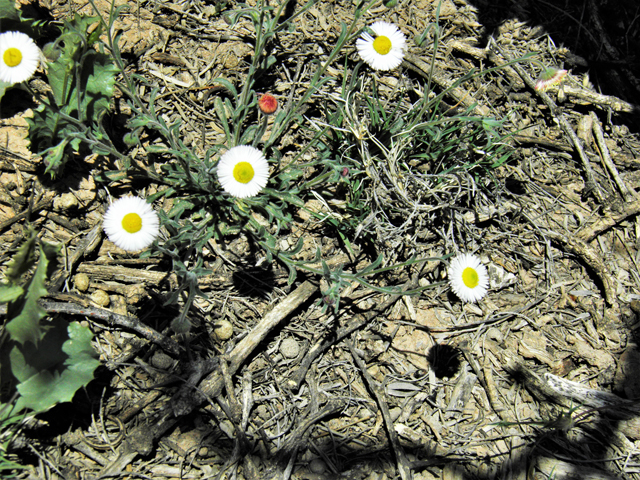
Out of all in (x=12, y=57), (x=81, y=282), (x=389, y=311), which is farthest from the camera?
(x=389, y=311)

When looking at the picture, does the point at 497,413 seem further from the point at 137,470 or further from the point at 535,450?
the point at 137,470

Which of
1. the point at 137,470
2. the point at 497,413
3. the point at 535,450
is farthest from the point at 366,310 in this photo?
the point at 137,470

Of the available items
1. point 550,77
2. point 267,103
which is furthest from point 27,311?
point 550,77

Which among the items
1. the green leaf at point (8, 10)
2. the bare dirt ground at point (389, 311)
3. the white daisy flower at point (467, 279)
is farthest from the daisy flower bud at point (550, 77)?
the green leaf at point (8, 10)

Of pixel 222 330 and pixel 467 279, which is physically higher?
pixel 467 279

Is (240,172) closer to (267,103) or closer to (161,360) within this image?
(267,103)

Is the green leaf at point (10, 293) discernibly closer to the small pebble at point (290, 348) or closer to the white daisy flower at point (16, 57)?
the white daisy flower at point (16, 57)

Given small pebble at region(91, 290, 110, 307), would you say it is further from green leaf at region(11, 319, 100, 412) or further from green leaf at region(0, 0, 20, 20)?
green leaf at region(0, 0, 20, 20)
